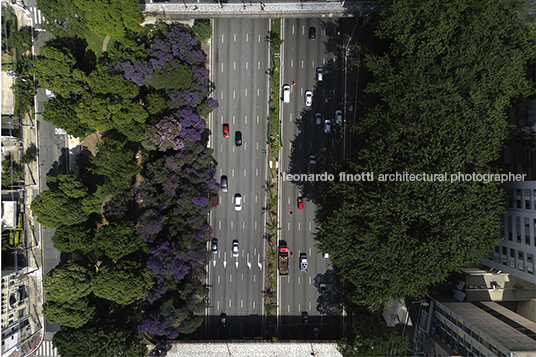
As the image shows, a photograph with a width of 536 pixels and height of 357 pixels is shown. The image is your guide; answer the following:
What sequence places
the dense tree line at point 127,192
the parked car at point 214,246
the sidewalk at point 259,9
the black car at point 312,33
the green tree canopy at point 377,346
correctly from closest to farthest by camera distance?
the dense tree line at point 127,192 < the green tree canopy at point 377,346 < the sidewalk at point 259,9 < the black car at point 312,33 < the parked car at point 214,246

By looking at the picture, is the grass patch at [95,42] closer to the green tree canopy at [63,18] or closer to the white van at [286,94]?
the green tree canopy at [63,18]

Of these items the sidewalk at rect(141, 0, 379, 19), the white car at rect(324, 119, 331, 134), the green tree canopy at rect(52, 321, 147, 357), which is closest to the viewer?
the green tree canopy at rect(52, 321, 147, 357)

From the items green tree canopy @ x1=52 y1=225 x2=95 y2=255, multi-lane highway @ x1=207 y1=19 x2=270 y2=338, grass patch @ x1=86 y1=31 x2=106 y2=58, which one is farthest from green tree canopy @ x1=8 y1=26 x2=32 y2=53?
green tree canopy @ x1=52 y1=225 x2=95 y2=255

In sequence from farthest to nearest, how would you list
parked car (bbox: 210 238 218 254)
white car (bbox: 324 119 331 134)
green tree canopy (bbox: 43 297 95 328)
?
parked car (bbox: 210 238 218 254), white car (bbox: 324 119 331 134), green tree canopy (bbox: 43 297 95 328)

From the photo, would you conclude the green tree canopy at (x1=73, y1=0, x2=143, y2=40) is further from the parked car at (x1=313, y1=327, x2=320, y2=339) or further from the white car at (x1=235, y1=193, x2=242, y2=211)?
the parked car at (x1=313, y1=327, x2=320, y2=339)

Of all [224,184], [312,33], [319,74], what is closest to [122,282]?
[224,184]

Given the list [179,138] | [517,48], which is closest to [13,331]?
[179,138]

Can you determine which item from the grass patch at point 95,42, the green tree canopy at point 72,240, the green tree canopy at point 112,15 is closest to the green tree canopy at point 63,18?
the grass patch at point 95,42

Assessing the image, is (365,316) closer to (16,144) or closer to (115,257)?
(115,257)
